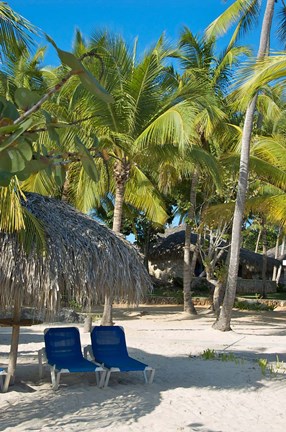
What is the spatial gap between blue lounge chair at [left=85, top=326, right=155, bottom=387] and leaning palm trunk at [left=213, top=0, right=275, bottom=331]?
6.61 m

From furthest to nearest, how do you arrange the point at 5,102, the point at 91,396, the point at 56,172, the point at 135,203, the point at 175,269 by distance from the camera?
the point at 175,269 < the point at 135,203 < the point at 91,396 < the point at 56,172 < the point at 5,102

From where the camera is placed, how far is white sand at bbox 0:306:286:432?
19.2 ft

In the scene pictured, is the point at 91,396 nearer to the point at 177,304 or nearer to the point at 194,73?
the point at 194,73

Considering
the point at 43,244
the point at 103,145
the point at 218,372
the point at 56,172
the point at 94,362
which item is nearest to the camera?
the point at 56,172

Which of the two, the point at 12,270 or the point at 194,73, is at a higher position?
the point at 194,73

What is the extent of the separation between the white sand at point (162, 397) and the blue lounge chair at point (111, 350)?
0.29 metres

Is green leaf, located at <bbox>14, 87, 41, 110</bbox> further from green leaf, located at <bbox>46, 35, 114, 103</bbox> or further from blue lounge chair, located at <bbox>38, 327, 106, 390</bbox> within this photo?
blue lounge chair, located at <bbox>38, 327, 106, 390</bbox>

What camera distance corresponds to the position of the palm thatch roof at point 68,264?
659 centimetres

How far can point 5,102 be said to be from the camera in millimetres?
2127

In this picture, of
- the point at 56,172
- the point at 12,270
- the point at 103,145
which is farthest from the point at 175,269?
the point at 56,172

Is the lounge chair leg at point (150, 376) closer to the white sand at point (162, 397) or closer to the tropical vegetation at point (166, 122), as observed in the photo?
the white sand at point (162, 397)

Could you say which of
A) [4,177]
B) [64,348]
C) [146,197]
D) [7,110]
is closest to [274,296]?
[146,197]

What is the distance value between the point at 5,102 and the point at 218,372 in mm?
7255

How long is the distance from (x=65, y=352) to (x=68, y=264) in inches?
59.4
